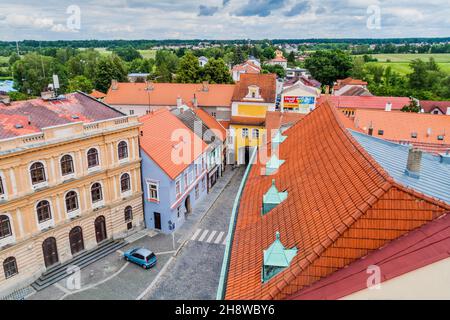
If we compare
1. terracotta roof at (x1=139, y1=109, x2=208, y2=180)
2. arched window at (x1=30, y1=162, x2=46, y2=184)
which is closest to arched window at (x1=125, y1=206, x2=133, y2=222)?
terracotta roof at (x1=139, y1=109, x2=208, y2=180)

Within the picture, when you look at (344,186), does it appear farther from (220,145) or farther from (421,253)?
(220,145)

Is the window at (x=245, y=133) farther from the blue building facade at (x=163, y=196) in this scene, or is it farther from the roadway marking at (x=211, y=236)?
the roadway marking at (x=211, y=236)

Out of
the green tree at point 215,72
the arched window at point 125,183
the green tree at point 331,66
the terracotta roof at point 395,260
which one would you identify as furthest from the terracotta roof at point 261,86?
the green tree at point 331,66

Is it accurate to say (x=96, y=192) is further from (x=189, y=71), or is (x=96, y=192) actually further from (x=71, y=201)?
(x=189, y=71)

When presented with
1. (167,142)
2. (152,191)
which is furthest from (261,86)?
(152,191)

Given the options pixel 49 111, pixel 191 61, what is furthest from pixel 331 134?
pixel 191 61
